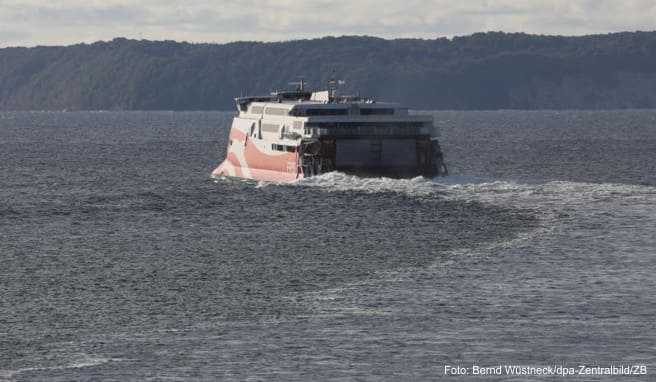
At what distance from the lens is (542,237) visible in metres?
72.4

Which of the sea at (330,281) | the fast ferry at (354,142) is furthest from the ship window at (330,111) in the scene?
Answer: the sea at (330,281)

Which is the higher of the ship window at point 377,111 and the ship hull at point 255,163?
the ship window at point 377,111

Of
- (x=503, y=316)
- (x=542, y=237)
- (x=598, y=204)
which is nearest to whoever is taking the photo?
(x=503, y=316)

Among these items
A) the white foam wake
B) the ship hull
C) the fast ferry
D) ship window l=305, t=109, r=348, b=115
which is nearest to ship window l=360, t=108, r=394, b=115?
the fast ferry

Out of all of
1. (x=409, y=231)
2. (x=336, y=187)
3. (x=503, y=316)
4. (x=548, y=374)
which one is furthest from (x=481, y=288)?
(x=336, y=187)

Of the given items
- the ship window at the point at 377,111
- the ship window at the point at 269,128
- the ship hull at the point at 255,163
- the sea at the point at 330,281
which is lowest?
the sea at the point at 330,281

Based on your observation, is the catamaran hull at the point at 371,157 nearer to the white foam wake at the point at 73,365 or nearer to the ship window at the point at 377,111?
the ship window at the point at 377,111

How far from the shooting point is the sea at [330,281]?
43125 millimetres

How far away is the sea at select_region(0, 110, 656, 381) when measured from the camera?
43.1 meters

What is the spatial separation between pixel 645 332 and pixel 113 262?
1102 inches

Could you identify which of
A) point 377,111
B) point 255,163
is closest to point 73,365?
point 377,111

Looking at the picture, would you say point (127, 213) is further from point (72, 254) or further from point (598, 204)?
point (598, 204)

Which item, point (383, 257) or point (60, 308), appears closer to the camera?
point (60, 308)

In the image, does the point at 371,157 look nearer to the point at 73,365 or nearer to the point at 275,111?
the point at 275,111
